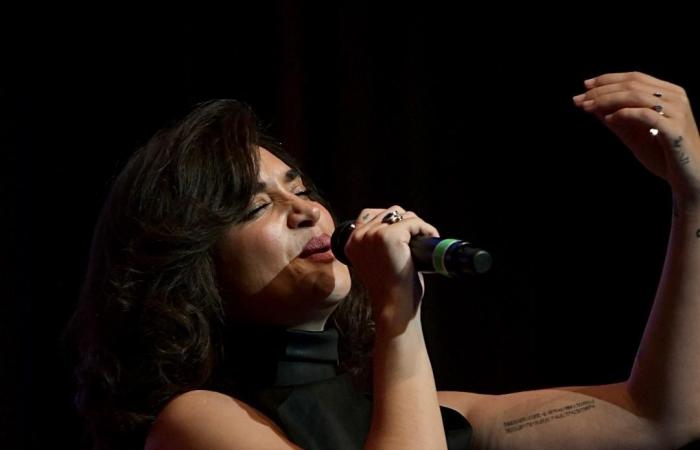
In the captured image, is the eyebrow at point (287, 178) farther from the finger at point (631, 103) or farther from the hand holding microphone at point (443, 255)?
the finger at point (631, 103)

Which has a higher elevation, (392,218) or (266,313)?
(392,218)

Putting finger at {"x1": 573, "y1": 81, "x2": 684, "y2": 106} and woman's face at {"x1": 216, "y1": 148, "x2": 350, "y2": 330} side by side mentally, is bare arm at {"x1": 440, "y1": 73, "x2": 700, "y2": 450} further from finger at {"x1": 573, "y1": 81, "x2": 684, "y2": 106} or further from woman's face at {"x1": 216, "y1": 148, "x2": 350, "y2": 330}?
woman's face at {"x1": 216, "y1": 148, "x2": 350, "y2": 330}

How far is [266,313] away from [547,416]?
0.49 m

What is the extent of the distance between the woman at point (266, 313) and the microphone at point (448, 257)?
0.03 m

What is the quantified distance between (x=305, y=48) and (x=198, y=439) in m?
1.39

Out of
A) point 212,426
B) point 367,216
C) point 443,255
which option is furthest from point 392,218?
point 212,426

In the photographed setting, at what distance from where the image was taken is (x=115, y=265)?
1.56 m

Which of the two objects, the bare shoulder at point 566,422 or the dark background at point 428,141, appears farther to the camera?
the dark background at point 428,141

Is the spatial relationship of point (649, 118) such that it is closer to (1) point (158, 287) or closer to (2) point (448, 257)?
(2) point (448, 257)

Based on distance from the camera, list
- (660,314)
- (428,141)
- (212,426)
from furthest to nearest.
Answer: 1. (428,141)
2. (660,314)
3. (212,426)

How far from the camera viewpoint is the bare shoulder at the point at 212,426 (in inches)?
51.9

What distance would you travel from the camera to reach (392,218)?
1.36 m

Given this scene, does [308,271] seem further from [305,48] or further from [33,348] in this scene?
[305,48]

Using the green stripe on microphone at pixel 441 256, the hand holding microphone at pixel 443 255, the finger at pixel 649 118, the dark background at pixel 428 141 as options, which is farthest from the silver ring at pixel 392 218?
the dark background at pixel 428 141
